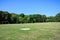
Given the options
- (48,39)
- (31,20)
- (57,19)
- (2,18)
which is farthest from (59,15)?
(48,39)

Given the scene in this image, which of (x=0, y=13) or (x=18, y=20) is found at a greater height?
(x=0, y=13)

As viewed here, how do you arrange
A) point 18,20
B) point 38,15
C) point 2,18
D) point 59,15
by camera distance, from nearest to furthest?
point 2,18
point 18,20
point 59,15
point 38,15

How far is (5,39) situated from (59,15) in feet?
233

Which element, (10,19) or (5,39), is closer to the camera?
(5,39)

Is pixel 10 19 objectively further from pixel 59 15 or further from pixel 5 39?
pixel 5 39

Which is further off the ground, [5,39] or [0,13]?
[0,13]

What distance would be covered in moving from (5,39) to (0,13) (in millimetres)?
57016

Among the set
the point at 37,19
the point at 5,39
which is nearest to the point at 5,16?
the point at 37,19

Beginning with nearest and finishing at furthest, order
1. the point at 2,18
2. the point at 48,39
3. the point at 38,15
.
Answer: the point at 48,39 < the point at 2,18 < the point at 38,15

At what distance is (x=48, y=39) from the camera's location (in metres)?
6.91

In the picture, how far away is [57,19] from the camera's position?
7012 cm

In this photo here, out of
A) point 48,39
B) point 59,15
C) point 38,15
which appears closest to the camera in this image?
point 48,39

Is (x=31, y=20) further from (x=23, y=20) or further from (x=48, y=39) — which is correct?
(x=48, y=39)

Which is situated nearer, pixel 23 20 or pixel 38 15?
pixel 23 20
